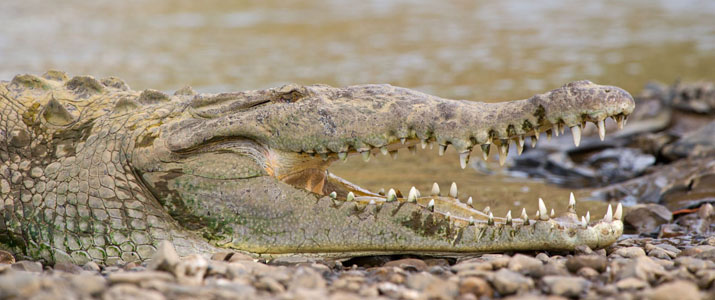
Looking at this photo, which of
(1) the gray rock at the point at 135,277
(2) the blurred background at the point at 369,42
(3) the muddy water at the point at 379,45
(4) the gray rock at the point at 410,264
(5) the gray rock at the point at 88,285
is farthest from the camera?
(2) the blurred background at the point at 369,42

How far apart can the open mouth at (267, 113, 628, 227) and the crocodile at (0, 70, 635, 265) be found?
0.04ft

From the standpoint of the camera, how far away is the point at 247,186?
414 centimetres

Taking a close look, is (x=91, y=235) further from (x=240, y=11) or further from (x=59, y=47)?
(x=240, y=11)

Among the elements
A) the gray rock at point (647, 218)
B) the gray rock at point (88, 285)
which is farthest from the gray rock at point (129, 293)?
the gray rock at point (647, 218)

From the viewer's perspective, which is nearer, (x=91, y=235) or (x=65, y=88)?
(x=91, y=235)

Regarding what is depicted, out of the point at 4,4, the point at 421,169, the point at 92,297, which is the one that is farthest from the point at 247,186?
the point at 4,4

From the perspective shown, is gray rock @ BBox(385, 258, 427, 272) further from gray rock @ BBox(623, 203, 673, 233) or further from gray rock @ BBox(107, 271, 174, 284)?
gray rock @ BBox(623, 203, 673, 233)

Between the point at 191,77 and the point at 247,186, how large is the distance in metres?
7.72

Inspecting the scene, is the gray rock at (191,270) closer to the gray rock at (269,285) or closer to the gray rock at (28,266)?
the gray rock at (269,285)

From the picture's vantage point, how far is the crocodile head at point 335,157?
3.96m

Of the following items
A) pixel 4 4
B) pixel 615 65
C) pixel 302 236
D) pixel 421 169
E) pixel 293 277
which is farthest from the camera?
pixel 4 4

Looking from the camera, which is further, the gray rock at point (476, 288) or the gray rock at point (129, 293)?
the gray rock at point (476, 288)

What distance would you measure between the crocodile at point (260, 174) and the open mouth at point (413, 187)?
0.01 m

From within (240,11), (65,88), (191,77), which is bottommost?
(65,88)
